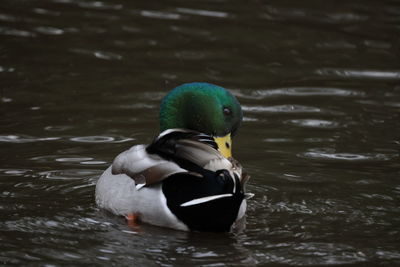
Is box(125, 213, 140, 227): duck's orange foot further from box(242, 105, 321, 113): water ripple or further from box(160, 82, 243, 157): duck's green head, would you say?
box(242, 105, 321, 113): water ripple

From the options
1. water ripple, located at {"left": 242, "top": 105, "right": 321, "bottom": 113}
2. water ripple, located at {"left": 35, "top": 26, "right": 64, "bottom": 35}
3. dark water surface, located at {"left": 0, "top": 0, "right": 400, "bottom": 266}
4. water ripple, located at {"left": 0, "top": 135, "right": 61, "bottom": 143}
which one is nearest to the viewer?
dark water surface, located at {"left": 0, "top": 0, "right": 400, "bottom": 266}

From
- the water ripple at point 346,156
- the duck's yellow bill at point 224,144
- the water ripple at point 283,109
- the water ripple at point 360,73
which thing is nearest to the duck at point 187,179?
the duck's yellow bill at point 224,144

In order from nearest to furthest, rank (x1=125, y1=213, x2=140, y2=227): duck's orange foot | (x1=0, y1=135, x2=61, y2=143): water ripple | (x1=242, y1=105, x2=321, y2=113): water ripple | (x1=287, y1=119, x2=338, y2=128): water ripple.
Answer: (x1=125, y1=213, x2=140, y2=227): duck's orange foot
(x1=0, y1=135, x2=61, y2=143): water ripple
(x1=287, y1=119, x2=338, y2=128): water ripple
(x1=242, y1=105, x2=321, y2=113): water ripple

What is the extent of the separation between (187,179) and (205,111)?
105 cm

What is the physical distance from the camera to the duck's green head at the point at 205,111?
6.56m

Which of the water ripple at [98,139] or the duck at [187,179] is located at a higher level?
the duck at [187,179]

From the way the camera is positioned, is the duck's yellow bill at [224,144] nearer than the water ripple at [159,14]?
Yes

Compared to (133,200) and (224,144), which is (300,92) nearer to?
(224,144)

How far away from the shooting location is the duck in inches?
219

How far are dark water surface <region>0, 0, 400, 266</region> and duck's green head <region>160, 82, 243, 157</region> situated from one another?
0.56 m

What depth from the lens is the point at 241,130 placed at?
8547mm

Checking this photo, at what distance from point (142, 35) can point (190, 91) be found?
471cm

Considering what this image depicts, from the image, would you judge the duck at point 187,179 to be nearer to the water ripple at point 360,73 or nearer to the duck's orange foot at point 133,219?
the duck's orange foot at point 133,219

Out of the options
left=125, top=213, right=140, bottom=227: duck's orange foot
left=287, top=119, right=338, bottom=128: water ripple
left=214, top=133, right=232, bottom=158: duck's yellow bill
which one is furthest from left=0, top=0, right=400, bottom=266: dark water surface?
left=214, top=133, right=232, bottom=158: duck's yellow bill
